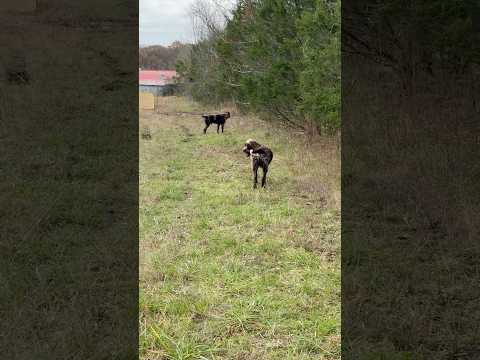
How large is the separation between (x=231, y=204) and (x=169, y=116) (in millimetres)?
12003

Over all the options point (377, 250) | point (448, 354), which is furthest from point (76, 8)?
point (448, 354)

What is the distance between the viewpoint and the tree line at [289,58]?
700 centimetres

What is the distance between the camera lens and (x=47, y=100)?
989 centimetres

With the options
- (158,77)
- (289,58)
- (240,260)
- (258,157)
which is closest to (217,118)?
(289,58)

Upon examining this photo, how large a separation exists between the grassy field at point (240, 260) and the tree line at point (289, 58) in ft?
3.55

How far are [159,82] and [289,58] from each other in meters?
19.4

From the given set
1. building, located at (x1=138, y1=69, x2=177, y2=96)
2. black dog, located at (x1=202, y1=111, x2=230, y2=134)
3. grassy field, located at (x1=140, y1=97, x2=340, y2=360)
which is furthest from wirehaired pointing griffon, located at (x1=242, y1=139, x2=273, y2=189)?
building, located at (x1=138, y1=69, x2=177, y2=96)

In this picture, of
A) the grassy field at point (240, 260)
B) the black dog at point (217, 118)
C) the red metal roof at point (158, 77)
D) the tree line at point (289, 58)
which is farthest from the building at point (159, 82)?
the grassy field at point (240, 260)

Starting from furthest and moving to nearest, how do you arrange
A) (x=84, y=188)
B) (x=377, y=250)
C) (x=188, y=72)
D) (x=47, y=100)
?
1. (x=188, y=72)
2. (x=47, y=100)
3. (x=84, y=188)
4. (x=377, y=250)

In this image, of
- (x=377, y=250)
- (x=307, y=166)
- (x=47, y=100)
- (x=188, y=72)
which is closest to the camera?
(x=377, y=250)

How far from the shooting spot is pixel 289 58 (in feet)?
30.2

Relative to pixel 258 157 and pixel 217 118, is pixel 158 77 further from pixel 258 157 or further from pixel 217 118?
pixel 258 157

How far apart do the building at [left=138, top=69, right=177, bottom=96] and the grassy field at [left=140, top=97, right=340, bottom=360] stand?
1960 centimetres

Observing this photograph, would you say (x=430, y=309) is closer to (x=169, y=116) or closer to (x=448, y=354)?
(x=448, y=354)
